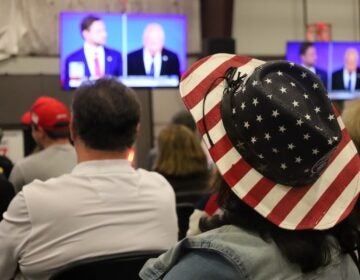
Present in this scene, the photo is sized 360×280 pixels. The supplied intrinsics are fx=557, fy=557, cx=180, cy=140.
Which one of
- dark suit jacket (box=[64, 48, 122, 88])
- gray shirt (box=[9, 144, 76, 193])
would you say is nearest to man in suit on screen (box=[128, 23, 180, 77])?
dark suit jacket (box=[64, 48, 122, 88])

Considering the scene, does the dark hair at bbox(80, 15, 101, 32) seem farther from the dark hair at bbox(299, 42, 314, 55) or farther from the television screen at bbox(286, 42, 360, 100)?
the dark hair at bbox(299, 42, 314, 55)

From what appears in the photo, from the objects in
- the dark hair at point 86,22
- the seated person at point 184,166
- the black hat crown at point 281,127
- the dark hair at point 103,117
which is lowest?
the seated person at point 184,166

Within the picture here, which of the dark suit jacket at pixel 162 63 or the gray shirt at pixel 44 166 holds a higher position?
the dark suit jacket at pixel 162 63

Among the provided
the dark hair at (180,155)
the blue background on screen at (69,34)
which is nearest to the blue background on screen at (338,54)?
the blue background on screen at (69,34)

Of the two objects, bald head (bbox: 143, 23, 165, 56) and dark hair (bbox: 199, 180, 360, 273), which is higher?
bald head (bbox: 143, 23, 165, 56)

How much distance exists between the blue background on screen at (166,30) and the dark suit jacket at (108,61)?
173mm

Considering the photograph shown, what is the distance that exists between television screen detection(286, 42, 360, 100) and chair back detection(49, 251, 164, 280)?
5.25m

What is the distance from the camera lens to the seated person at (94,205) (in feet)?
5.44

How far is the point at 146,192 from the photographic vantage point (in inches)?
72.9

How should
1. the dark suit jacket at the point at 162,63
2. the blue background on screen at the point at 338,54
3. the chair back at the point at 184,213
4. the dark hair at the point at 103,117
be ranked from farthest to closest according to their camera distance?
the blue background on screen at the point at 338,54, the dark suit jacket at the point at 162,63, the chair back at the point at 184,213, the dark hair at the point at 103,117

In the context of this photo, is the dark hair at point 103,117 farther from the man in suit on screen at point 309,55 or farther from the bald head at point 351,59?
the bald head at point 351,59

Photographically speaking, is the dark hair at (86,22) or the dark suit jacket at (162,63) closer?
the dark hair at (86,22)

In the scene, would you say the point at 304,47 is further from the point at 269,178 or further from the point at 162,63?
the point at 269,178

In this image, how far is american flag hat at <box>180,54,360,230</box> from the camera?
95cm
